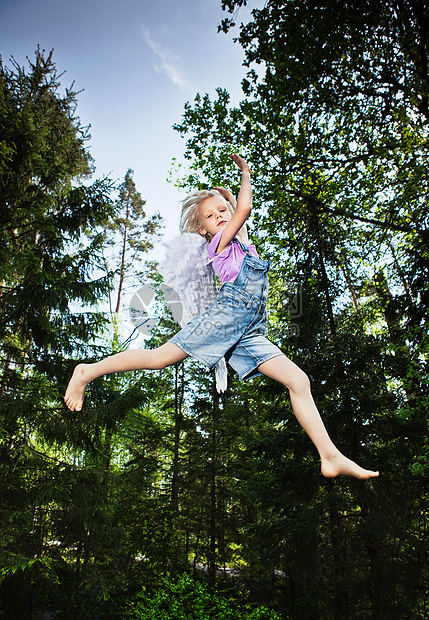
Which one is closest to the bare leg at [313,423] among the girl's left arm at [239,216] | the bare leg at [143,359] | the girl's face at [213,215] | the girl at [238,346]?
the girl at [238,346]

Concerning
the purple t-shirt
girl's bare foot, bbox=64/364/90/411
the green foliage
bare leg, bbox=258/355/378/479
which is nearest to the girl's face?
the purple t-shirt

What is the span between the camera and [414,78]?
20.2ft

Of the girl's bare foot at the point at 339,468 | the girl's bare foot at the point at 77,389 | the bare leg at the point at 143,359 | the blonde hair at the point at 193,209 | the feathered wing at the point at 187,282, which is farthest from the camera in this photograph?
the blonde hair at the point at 193,209

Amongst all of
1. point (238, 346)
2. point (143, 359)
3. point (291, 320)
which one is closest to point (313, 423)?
point (238, 346)

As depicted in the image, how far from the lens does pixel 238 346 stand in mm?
2068

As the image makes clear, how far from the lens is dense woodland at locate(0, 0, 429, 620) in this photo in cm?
584

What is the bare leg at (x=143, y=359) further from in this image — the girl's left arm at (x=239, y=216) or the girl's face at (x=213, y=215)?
the girl's face at (x=213, y=215)

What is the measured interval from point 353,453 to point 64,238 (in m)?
6.33

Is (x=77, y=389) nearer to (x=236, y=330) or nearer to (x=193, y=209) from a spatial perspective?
(x=236, y=330)

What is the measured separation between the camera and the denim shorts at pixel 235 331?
1.99m

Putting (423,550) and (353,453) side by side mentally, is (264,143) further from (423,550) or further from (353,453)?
(423,550)

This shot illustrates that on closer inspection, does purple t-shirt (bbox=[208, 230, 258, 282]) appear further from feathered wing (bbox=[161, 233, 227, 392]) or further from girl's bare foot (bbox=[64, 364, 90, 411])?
girl's bare foot (bbox=[64, 364, 90, 411])

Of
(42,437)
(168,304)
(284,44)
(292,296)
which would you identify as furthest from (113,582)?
(284,44)

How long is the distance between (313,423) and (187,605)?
9.49 metres
